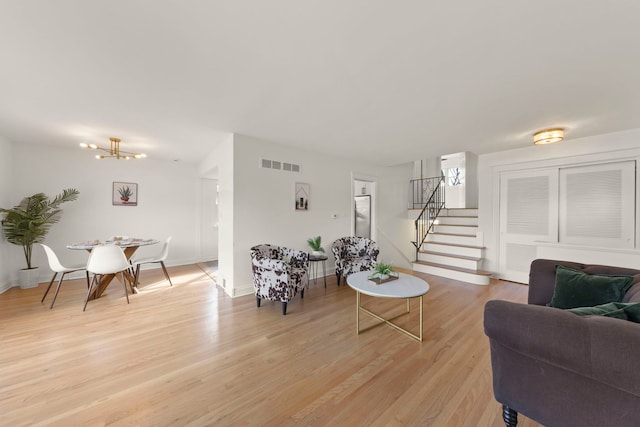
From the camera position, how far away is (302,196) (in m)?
4.45

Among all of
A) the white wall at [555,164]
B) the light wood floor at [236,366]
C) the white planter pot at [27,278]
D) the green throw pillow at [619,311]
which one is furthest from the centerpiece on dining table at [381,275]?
the white planter pot at [27,278]

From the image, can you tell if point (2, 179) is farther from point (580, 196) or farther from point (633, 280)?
point (580, 196)

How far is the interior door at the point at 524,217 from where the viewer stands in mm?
4133

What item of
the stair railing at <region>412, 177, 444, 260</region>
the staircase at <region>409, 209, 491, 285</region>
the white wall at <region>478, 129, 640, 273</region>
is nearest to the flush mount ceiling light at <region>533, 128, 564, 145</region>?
the white wall at <region>478, 129, 640, 273</region>

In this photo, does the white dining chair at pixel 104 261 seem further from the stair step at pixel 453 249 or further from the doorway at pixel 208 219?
the stair step at pixel 453 249

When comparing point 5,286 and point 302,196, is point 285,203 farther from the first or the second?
point 5,286

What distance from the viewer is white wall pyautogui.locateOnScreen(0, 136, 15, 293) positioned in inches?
147

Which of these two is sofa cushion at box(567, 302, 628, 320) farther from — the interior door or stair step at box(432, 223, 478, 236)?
stair step at box(432, 223, 478, 236)

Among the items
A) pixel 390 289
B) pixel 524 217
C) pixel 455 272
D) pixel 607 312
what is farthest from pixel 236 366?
pixel 524 217

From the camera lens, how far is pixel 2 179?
3.74m

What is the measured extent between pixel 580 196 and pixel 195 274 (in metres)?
7.31

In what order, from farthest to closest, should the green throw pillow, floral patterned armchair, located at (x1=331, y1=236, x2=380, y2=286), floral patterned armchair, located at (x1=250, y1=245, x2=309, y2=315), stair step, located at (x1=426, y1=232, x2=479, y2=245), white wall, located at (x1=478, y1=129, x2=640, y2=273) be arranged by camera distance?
stair step, located at (x1=426, y1=232, x2=479, y2=245), floral patterned armchair, located at (x1=331, y1=236, x2=380, y2=286), white wall, located at (x1=478, y1=129, x2=640, y2=273), floral patterned armchair, located at (x1=250, y1=245, x2=309, y2=315), the green throw pillow

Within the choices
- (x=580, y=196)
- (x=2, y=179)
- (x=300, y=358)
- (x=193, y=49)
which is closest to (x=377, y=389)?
(x=300, y=358)

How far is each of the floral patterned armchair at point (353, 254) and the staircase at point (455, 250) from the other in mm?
1546
